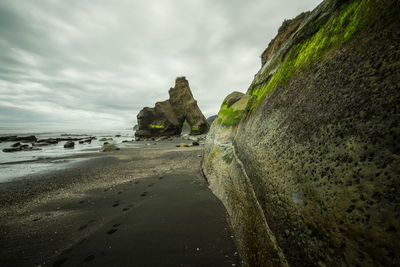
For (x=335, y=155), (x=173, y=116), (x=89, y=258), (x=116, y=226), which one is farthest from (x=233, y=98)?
(x=173, y=116)

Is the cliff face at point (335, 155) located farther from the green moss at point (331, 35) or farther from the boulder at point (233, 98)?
the boulder at point (233, 98)

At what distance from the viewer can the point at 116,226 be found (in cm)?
256

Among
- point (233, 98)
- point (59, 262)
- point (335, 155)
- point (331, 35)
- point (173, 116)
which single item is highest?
point (173, 116)

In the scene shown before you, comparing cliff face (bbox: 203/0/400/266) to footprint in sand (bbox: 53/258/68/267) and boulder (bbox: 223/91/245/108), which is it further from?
boulder (bbox: 223/91/245/108)

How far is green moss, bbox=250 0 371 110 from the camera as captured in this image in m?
1.44

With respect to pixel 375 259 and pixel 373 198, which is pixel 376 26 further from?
pixel 375 259

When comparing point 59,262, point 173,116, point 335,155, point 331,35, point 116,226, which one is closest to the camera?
point 335,155

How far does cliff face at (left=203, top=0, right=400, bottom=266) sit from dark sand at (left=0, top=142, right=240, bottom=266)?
653 mm

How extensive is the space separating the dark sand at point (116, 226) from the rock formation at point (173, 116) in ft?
99.9

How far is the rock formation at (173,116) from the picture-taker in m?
34.2

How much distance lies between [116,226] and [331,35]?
13.5 feet

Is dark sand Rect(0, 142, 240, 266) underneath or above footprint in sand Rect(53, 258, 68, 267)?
above

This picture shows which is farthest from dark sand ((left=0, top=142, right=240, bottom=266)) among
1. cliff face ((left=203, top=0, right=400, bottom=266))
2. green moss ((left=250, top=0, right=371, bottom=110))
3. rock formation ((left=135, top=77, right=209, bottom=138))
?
rock formation ((left=135, top=77, right=209, bottom=138))

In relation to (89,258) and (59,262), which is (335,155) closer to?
(89,258)
